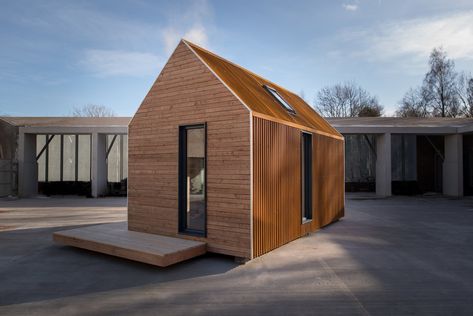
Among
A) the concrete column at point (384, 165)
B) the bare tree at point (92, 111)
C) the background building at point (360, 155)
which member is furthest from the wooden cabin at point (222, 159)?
the bare tree at point (92, 111)

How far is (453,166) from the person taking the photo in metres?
17.7

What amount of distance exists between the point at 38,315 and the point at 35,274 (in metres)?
1.70

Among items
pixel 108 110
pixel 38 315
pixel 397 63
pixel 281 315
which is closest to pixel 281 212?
pixel 281 315

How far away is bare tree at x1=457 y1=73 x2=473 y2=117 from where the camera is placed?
30.4 meters

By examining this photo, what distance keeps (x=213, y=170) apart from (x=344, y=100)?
3263 cm

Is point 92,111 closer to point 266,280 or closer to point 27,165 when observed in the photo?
point 27,165

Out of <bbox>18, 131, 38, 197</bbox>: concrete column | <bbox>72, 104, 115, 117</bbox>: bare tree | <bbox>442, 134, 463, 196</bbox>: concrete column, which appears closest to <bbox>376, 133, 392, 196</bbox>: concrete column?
<bbox>442, 134, 463, 196</bbox>: concrete column

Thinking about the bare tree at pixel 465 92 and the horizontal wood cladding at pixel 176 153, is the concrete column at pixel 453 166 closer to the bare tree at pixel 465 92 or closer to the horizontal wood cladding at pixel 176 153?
the bare tree at pixel 465 92

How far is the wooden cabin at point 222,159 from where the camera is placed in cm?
562

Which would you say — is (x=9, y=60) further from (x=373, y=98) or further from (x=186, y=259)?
(x=373, y=98)

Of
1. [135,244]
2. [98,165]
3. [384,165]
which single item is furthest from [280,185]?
[98,165]

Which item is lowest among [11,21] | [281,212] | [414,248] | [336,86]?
[414,248]

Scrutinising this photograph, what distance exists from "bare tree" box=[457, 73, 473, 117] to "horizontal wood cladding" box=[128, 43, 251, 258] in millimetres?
32879

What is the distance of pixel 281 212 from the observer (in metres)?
6.44
